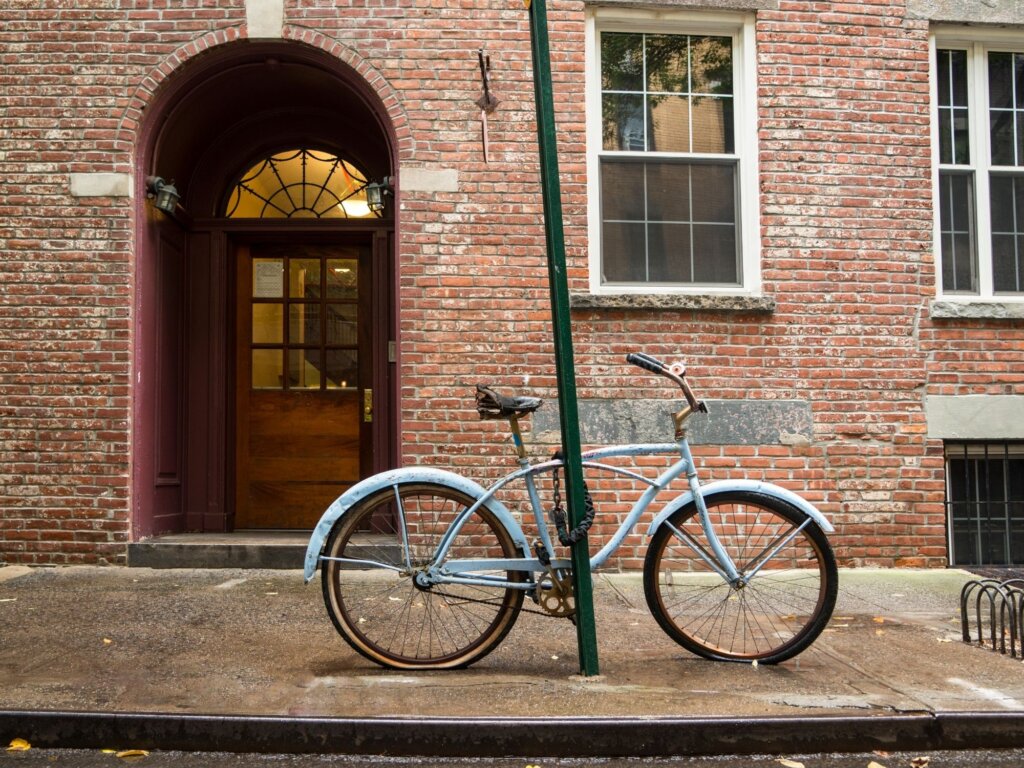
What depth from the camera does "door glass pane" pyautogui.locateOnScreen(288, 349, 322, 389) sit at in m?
8.04

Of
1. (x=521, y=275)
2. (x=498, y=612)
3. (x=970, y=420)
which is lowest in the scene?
(x=498, y=612)

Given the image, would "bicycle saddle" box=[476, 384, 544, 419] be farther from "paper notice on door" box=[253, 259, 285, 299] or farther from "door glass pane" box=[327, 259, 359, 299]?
"paper notice on door" box=[253, 259, 285, 299]

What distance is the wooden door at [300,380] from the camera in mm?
7941

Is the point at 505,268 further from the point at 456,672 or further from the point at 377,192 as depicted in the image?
the point at 456,672

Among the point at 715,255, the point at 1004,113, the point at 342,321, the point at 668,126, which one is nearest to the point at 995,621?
the point at 715,255

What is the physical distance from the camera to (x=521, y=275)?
6.79 meters

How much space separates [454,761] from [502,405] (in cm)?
148

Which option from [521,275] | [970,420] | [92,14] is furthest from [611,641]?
[92,14]

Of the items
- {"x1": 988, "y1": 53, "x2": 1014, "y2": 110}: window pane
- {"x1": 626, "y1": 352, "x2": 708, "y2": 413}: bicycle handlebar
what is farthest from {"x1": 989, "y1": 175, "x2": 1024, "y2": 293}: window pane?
{"x1": 626, "y1": 352, "x2": 708, "y2": 413}: bicycle handlebar

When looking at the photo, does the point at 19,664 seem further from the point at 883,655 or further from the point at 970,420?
the point at 970,420

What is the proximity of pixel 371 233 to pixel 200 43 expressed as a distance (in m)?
1.95

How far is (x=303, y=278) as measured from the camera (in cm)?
810

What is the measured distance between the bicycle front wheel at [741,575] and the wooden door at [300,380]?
13.5 feet

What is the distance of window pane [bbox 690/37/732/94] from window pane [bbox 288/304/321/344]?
369 centimetres
